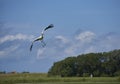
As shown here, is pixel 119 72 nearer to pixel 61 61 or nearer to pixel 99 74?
pixel 99 74

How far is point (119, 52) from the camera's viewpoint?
8438 centimetres

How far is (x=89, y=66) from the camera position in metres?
83.1

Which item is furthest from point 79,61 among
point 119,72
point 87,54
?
point 119,72

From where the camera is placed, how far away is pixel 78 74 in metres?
81.7

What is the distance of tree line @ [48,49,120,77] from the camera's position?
81.1 m

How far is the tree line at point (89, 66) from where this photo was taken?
266ft

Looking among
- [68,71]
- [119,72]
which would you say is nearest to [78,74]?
[68,71]

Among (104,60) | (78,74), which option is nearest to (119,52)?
(104,60)

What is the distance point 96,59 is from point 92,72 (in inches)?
134

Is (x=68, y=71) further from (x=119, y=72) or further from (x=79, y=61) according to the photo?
(x=119, y=72)

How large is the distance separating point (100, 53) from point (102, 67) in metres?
3.98

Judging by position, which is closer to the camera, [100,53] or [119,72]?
[119,72]

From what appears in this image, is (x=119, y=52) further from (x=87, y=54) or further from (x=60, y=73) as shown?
(x=60, y=73)

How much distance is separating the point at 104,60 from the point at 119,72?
4708mm
